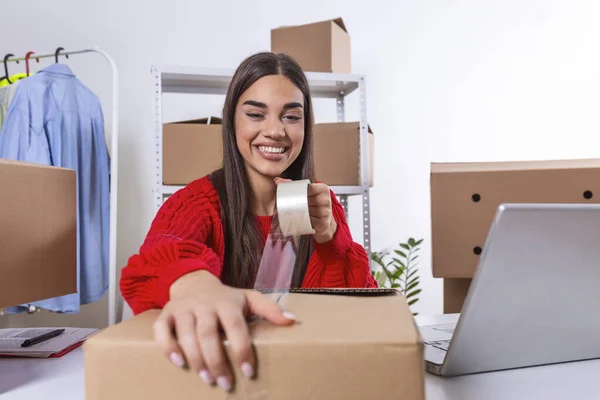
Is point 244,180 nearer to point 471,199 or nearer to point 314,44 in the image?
point 471,199

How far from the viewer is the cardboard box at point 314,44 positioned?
6.40 feet

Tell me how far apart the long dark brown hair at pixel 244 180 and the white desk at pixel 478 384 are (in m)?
0.39

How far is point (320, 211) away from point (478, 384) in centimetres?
42

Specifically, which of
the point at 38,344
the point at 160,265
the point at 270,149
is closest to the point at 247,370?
the point at 160,265

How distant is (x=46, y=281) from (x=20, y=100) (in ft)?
4.37

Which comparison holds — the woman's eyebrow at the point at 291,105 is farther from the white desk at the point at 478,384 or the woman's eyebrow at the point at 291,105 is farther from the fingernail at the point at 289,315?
the fingernail at the point at 289,315

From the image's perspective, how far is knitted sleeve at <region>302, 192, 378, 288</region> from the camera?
1.04 metres

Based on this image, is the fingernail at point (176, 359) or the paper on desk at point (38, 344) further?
the paper on desk at point (38, 344)

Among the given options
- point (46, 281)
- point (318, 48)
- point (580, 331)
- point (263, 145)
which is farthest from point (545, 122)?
point (46, 281)

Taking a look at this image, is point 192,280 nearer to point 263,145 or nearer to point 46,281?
point 46,281

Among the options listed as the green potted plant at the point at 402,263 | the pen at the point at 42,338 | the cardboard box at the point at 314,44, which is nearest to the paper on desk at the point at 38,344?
the pen at the point at 42,338

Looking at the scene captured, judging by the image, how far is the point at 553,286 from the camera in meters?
0.51

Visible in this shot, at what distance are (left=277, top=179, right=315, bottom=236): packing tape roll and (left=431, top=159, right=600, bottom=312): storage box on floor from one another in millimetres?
461

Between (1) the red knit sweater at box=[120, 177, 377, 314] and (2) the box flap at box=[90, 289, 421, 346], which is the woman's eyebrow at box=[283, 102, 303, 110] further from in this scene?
(2) the box flap at box=[90, 289, 421, 346]
